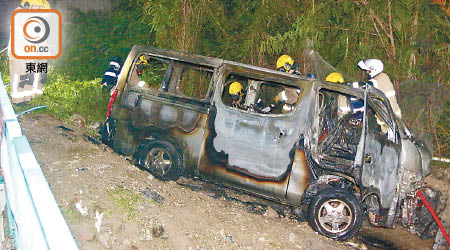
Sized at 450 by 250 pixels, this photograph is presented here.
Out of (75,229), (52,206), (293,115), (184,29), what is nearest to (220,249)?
(75,229)

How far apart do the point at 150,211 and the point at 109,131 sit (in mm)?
1866

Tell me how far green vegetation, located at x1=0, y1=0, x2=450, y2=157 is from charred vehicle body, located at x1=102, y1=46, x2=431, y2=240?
209 centimetres

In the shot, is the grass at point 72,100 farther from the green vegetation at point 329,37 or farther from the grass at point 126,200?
the grass at point 126,200

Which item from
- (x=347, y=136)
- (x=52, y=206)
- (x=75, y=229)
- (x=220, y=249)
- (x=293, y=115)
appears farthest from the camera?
(x=347, y=136)

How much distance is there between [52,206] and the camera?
223 cm

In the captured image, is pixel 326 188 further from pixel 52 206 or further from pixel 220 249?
pixel 52 206

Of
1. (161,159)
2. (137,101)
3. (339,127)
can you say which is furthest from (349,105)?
(137,101)

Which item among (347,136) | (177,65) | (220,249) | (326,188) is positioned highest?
(177,65)

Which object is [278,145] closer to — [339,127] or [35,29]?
[339,127]

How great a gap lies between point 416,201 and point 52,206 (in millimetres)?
5402

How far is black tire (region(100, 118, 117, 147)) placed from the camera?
6.67 metres

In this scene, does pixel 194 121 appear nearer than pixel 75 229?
No

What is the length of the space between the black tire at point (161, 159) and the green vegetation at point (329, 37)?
2505 millimetres

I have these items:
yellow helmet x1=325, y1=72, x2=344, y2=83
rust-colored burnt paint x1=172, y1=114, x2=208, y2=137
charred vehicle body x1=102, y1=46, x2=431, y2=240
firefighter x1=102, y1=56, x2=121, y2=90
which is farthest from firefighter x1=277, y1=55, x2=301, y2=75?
firefighter x1=102, y1=56, x2=121, y2=90
